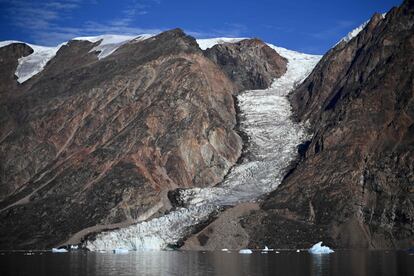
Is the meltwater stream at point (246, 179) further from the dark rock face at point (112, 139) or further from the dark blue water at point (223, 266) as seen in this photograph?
the dark blue water at point (223, 266)

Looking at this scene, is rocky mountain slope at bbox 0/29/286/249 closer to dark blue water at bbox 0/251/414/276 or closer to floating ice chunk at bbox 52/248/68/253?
floating ice chunk at bbox 52/248/68/253

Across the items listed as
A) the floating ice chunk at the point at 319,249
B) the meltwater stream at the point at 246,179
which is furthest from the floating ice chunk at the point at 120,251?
the floating ice chunk at the point at 319,249

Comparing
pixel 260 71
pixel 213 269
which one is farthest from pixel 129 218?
pixel 260 71

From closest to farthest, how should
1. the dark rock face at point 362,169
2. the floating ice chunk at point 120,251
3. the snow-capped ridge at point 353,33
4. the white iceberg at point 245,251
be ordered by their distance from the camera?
the white iceberg at point 245,251, the floating ice chunk at point 120,251, the dark rock face at point 362,169, the snow-capped ridge at point 353,33

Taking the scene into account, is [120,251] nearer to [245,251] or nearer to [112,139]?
[245,251]

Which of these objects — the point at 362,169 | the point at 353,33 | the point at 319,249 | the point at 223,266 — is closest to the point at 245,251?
the point at 319,249

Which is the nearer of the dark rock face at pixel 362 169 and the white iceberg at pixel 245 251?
the white iceberg at pixel 245 251

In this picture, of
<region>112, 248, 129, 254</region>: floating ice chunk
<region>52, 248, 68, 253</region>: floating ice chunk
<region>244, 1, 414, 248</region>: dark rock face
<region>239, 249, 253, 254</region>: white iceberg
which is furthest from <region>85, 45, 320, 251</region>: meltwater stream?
<region>239, 249, 253, 254</region>: white iceberg

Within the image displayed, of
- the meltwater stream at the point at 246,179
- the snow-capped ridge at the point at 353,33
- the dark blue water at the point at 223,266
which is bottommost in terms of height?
the dark blue water at the point at 223,266
